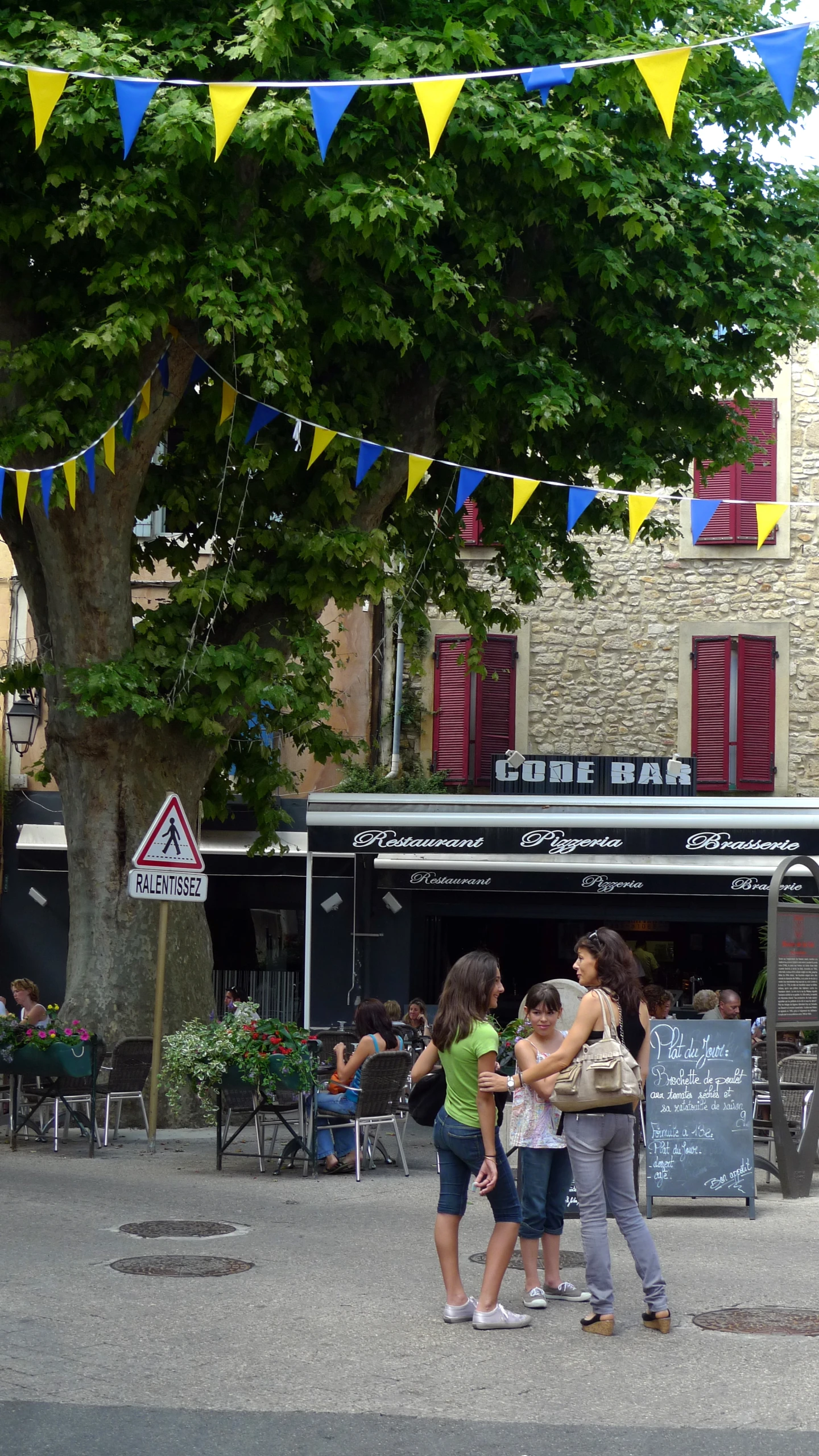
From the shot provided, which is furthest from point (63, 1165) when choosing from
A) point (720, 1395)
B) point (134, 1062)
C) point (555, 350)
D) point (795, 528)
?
point (795, 528)

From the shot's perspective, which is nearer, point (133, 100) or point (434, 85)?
point (434, 85)

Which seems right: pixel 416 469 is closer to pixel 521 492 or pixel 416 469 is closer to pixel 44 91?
pixel 521 492

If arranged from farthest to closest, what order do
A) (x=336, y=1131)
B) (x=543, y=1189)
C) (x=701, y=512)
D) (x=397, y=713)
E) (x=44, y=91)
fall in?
(x=397, y=713), (x=701, y=512), (x=336, y=1131), (x=44, y=91), (x=543, y=1189)

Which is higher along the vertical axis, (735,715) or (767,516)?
(767,516)

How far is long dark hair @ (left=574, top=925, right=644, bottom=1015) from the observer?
6.93 metres

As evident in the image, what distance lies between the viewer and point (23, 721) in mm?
20812

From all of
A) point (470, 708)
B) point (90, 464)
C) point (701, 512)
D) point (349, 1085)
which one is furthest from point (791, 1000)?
point (470, 708)

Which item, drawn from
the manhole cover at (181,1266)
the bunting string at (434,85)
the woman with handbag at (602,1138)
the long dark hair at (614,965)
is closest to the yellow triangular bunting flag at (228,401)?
the bunting string at (434,85)

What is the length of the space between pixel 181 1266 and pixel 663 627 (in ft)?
47.2

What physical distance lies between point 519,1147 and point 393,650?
14235 mm

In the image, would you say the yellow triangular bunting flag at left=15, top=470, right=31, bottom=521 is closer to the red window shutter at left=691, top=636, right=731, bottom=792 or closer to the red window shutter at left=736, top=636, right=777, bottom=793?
the red window shutter at left=691, top=636, right=731, bottom=792

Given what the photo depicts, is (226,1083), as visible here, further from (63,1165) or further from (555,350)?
(555,350)

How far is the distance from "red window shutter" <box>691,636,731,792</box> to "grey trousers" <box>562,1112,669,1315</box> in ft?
45.3

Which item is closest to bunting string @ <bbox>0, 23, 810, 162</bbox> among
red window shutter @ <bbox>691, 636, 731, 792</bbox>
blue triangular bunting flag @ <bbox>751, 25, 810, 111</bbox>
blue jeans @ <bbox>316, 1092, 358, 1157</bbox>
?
blue triangular bunting flag @ <bbox>751, 25, 810, 111</bbox>
